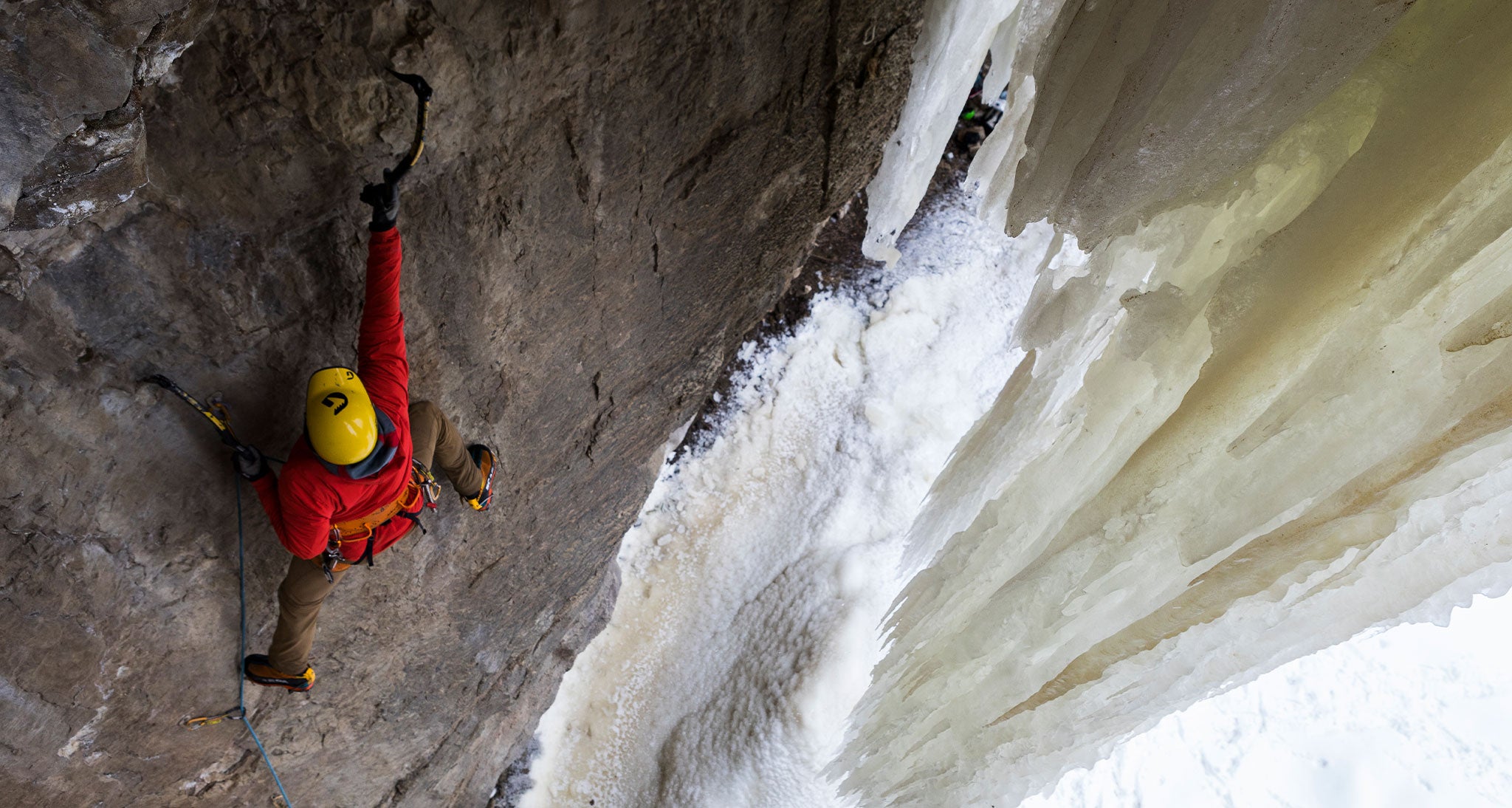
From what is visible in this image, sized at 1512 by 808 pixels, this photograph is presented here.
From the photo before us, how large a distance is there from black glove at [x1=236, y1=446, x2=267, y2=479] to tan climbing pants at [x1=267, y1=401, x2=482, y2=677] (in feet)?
1.26

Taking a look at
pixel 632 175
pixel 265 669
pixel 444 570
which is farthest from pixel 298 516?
pixel 632 175

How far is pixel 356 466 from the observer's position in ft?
7.01

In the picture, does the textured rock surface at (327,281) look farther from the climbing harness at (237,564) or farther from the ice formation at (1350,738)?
the ice formation at (1350,738)

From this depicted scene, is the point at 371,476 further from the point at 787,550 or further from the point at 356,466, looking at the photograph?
the point at 787,550

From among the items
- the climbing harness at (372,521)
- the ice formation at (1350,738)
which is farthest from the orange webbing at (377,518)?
the ice formation at (1350,738)

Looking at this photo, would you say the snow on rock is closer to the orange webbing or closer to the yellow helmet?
the orange webbing

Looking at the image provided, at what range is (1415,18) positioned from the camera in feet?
4.25

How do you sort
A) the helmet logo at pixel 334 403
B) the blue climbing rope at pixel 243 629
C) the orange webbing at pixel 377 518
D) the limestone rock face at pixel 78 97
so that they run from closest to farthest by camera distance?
the limestone rock face at pixel 78 97, the helmet logo at pixel 334 403, the blue climbing rope at pixel 243 629, the orange webbing at pixel 377 518

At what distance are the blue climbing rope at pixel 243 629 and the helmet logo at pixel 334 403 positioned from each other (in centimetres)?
39

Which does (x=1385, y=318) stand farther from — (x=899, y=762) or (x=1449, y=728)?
(x=1449, y=728)

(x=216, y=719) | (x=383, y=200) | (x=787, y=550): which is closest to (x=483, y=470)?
(x=216, y=719)

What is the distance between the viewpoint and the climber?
2020 mm

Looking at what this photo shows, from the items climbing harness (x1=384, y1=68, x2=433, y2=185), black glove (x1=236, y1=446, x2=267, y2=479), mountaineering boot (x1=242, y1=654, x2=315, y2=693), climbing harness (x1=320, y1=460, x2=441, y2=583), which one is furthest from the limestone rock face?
mountaineering boot (x1=242, y1=654, x2=315, y2=693)

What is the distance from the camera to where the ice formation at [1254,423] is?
4.31ft
